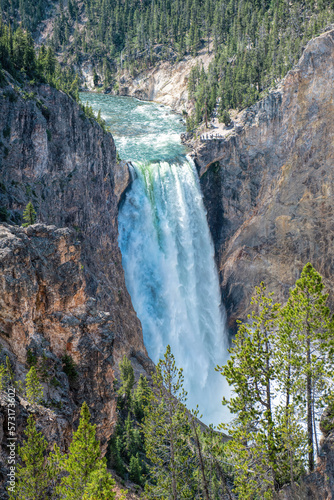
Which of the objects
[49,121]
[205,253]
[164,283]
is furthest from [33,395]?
[205,253]

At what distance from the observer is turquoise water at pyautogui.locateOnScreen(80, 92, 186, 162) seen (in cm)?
6312

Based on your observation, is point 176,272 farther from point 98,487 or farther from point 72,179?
point 98,487

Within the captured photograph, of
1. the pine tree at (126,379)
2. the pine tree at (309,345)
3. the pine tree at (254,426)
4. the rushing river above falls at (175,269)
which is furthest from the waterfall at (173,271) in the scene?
the pine tree at (309,345)

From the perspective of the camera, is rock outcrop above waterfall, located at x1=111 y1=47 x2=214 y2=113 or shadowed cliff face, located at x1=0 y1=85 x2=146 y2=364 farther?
rock outcrop above waterfall, located at x1=111 y1=47 x2=214 y2=113

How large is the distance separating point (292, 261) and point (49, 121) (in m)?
→ 38.6

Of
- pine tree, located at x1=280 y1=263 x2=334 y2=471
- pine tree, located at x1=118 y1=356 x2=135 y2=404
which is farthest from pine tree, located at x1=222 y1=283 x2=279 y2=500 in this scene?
pine tree, located at x1=118 y1=356 x2=135 y2=404

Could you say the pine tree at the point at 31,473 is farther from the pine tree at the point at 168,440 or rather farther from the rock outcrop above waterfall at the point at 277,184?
the rock outcrop above waterfall at the point at 277,184

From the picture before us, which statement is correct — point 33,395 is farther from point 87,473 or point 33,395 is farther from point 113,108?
point 113,108

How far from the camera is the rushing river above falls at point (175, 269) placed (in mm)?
54906

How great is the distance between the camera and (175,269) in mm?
57250

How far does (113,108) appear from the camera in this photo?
88.7m

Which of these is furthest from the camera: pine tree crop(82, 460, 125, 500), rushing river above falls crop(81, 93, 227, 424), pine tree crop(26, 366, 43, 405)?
rushing river above falls crop(81, 93, 227, 424)

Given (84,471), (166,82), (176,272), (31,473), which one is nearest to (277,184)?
(176,272)

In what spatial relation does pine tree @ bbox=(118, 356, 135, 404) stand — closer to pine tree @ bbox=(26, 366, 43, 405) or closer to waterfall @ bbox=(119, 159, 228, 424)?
waterfall @ bbox=(119, 159, 228, 424)
